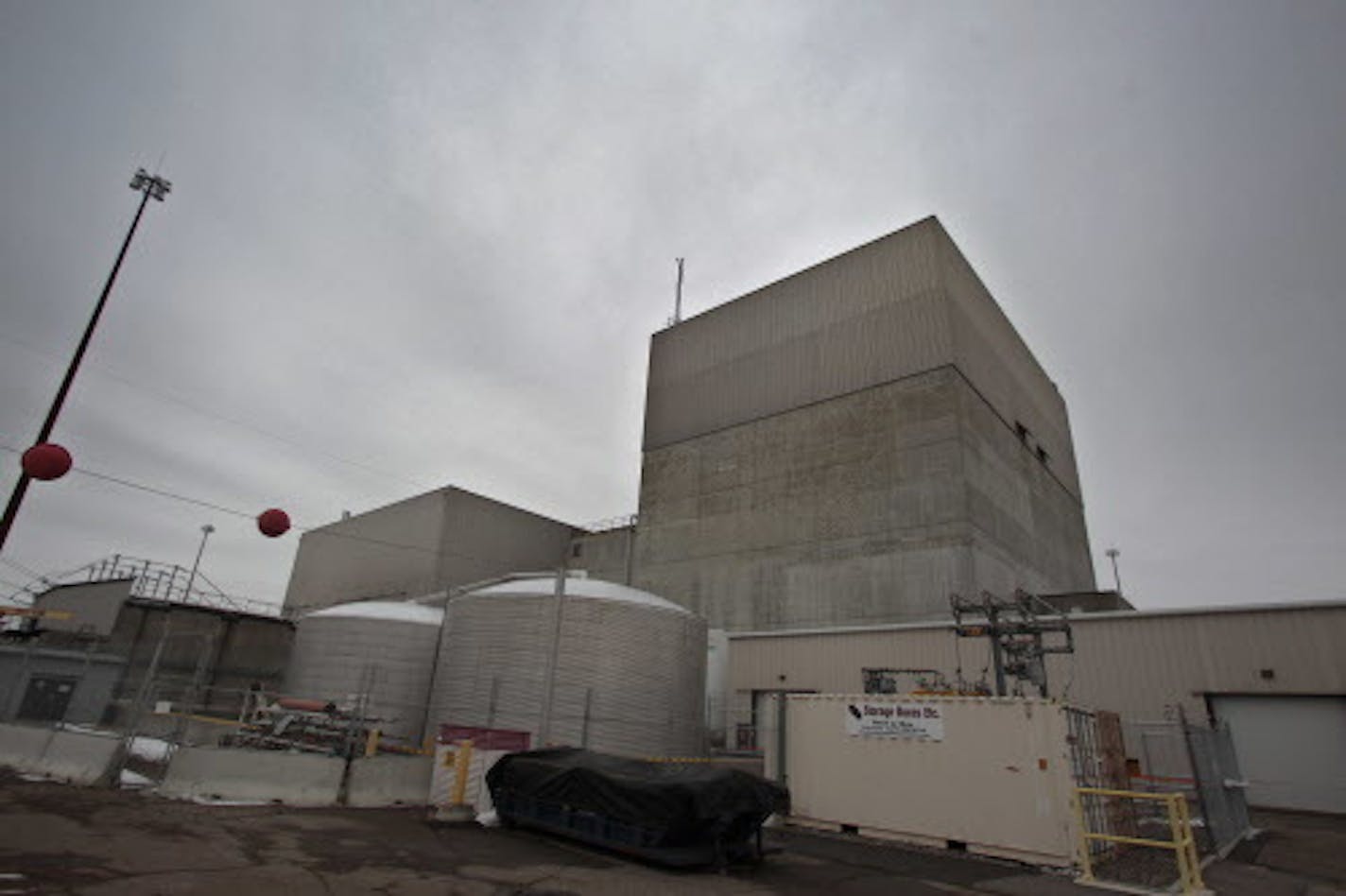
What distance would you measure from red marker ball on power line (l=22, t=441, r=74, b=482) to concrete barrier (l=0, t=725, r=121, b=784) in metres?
6.71

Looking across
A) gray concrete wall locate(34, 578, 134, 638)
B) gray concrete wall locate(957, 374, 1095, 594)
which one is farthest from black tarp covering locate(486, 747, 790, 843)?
gray concrete wall locate(34, 578, 134, 638)

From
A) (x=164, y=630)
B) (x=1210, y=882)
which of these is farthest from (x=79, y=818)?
(x=164, y=630)

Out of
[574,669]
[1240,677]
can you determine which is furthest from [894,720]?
[1240,677]

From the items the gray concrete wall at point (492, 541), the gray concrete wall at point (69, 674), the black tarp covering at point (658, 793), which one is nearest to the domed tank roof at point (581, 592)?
the black tarp covering at point (658, 793)

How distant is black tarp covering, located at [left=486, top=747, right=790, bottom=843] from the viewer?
11531mm

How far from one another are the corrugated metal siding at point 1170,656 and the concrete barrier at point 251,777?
20.4m

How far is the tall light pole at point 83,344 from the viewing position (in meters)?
15.5

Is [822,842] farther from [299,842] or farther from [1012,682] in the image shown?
[1012,682]

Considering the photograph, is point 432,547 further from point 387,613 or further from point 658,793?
point 658,793

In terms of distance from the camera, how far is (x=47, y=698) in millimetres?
24547

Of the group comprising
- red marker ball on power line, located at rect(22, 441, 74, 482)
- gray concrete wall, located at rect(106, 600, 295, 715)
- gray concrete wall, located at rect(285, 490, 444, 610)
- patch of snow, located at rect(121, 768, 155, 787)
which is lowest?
patch of snow, located at rect(121, 768, 155, 787)

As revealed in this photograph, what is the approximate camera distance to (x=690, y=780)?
11.8m

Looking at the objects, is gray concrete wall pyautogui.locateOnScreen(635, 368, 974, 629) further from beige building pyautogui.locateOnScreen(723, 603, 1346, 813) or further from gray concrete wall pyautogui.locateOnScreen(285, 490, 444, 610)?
gray concrete wall pyautogui.locateOnScreen(285, 490, 444, 610)

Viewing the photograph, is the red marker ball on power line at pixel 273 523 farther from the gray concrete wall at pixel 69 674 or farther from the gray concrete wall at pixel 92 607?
the gray concrete wall at pixel 92 607
